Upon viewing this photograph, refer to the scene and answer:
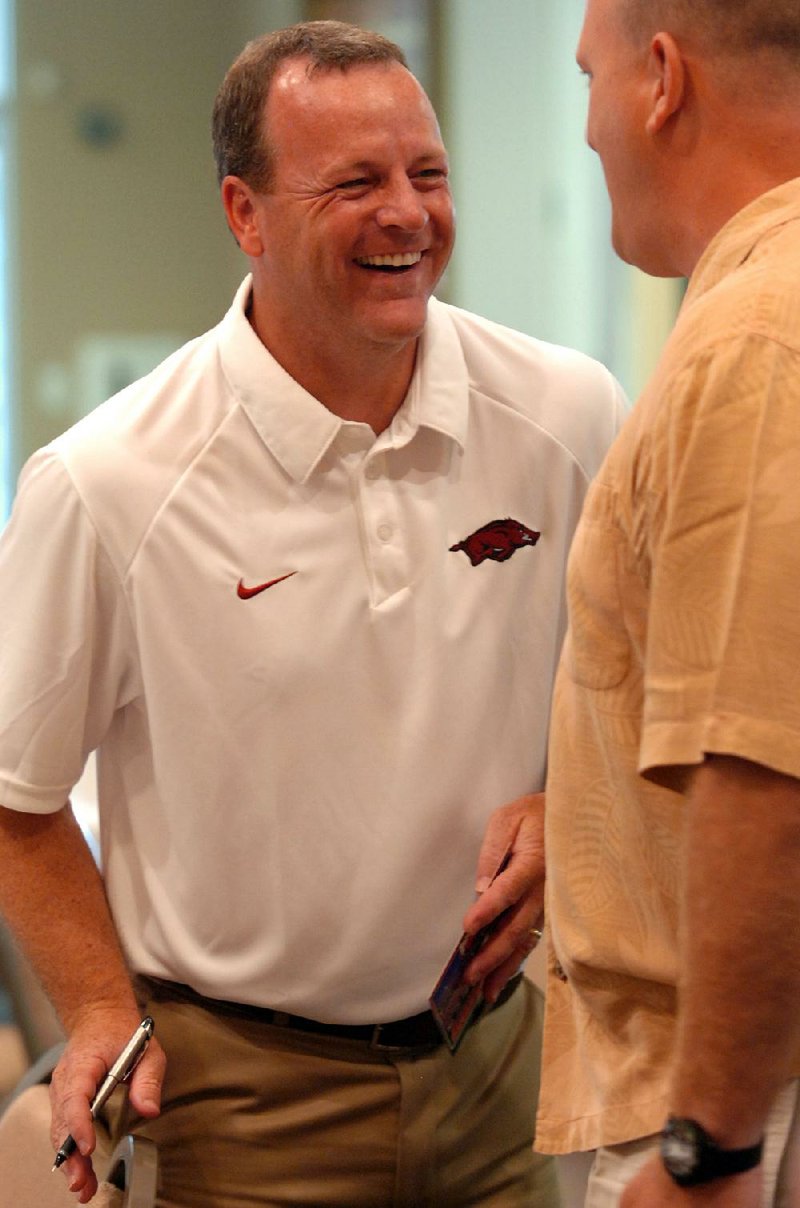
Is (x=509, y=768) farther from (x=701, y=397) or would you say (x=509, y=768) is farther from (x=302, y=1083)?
(x=701, y=397)

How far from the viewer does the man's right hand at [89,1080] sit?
1.48m

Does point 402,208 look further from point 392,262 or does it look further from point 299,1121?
point 299,1121

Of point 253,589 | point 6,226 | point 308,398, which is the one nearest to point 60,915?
point 253,589

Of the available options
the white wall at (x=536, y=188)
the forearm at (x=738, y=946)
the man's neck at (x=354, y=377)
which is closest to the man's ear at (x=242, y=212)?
the man's neck at (x=354, y=377)

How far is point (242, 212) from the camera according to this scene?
6.00 feet

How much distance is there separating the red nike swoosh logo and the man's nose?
40cm

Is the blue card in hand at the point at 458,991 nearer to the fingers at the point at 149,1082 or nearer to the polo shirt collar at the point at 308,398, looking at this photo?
the fingers at the point at 149,1082

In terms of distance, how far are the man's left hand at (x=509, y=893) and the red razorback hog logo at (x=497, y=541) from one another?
0.28 metres

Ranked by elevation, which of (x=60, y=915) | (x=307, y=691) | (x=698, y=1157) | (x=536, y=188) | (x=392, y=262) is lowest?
(x=536, y=188)

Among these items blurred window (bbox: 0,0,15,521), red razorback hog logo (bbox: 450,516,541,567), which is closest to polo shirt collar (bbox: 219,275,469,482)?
red razorback hog logo (bbox: 450,516,541,567)

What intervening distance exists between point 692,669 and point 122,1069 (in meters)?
0.84

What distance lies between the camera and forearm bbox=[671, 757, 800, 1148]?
0.91 m

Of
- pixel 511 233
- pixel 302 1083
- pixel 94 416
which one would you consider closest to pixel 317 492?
pixel 94 416

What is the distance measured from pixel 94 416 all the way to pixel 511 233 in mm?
4435
